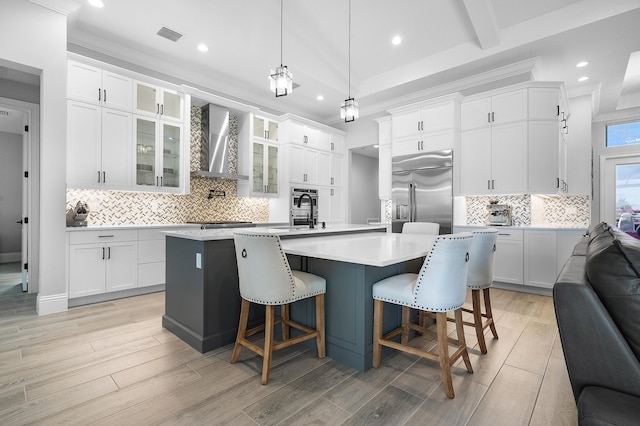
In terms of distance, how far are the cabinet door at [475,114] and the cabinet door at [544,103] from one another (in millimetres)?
538

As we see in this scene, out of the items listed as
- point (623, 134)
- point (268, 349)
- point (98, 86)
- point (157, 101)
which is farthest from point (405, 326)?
point (623, 134)

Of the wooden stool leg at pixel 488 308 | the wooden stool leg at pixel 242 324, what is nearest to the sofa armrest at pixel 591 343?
the wooden stool leg at pixel 488 308

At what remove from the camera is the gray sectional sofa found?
1045 millimetres

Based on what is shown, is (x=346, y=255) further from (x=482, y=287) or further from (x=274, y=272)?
(x=482, y=287)

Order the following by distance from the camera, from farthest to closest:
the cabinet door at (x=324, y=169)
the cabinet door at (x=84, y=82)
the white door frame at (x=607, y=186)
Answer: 1. the cabinet door at (x=324, y=169)
2. the white door frame at (x=607, y=186)
3. the cabinet door at (x=84, y=82)

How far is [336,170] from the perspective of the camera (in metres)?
6.90

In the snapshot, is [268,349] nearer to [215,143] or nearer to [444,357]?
[444,357]

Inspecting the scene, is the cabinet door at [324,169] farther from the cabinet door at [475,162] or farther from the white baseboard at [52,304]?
the white baseboard at [52,304]

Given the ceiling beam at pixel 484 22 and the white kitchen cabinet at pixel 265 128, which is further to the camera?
the white kitchen cabinet at pixel 265 128

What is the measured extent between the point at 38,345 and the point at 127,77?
322 cm

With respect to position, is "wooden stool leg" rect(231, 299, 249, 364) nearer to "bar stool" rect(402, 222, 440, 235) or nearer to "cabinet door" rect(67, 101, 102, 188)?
"bar stool" rect(402, 222, 440, 235)

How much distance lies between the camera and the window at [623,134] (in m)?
5.71

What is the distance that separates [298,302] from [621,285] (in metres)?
1.96

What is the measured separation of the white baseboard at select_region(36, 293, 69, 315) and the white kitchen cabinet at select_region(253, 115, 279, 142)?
11.7 ft
